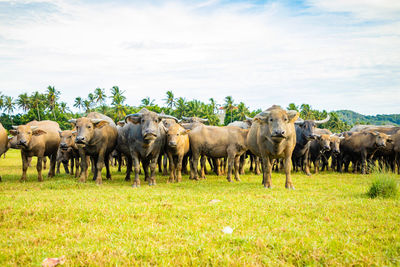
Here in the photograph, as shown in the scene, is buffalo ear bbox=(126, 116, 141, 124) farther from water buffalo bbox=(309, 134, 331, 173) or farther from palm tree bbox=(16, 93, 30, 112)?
palm tree bbox=(16, 93, 30, 112)

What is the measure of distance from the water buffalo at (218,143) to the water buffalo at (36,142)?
592cm

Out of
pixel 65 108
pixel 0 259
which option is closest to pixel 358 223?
pixel 0 259

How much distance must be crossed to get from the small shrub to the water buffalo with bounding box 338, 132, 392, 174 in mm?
8481

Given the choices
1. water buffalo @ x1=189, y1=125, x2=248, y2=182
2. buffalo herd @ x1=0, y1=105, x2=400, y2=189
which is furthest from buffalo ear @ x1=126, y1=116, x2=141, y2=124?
water buffalo @ x1=189, y1=125, x2=248, y2=182

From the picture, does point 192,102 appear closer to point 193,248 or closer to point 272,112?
point 272,112

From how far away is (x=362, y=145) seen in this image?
52.1 ft

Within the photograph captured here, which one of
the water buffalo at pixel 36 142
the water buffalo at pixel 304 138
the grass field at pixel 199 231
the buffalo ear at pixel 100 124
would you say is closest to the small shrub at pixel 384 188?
the grass field at pixel 199 231

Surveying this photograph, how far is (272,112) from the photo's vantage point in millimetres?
9438

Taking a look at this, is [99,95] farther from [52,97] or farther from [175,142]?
[175,142]

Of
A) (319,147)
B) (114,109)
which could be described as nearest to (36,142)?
(319,147)

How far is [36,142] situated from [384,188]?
11806 mm

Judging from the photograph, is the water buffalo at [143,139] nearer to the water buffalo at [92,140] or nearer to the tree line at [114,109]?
the water buffalo at [92,140]

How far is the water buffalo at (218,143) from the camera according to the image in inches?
503

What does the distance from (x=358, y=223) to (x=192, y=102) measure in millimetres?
63006
